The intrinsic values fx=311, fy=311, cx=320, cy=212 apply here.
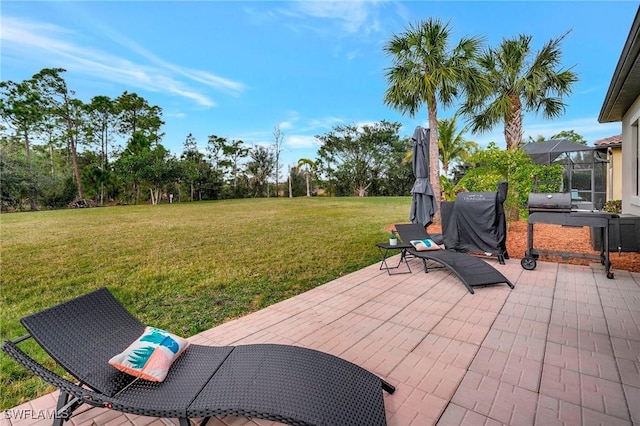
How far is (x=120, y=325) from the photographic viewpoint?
2.25 meters

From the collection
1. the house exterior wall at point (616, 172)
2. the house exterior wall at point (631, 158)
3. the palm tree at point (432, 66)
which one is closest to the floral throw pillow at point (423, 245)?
the house exterior wall at point (631, 158)

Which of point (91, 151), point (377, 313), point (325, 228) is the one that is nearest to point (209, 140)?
point (91, 151)

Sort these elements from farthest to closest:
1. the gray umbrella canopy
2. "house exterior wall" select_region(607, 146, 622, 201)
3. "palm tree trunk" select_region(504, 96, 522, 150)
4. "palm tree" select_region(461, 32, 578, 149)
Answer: "house exterior wall" select_region(607, 146, 622, 201), "palm tree trunk" select_region(504, 96, 522, 150), "palm tree" select_region(461, 32, 578, 149), the gray umbrella canopy

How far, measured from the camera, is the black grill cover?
19.1 ft

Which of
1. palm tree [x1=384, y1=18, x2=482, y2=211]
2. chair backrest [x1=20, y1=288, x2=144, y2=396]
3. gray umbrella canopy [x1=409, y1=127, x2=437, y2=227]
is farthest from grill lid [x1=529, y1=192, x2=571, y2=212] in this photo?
chair backrest [x1=20, y1=288, x2=144, y2=396]

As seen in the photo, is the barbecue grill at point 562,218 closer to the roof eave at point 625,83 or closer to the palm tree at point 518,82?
the roof eave at point 625,83

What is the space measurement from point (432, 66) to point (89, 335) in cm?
1060

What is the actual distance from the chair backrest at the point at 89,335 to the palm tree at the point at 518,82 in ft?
36.8

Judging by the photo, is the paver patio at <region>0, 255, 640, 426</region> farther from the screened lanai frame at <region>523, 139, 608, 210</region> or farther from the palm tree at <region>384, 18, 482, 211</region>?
the screened lanai frame at <region>523, 139, 608, 210</region>

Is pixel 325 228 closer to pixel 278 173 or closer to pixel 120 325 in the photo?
pixel 120 325

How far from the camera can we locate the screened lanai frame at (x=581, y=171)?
12.3 metres

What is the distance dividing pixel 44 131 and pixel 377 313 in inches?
1268

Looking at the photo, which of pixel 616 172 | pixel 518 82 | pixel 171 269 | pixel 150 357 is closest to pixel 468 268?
pixel 150 357

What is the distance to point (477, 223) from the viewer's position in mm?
6059
